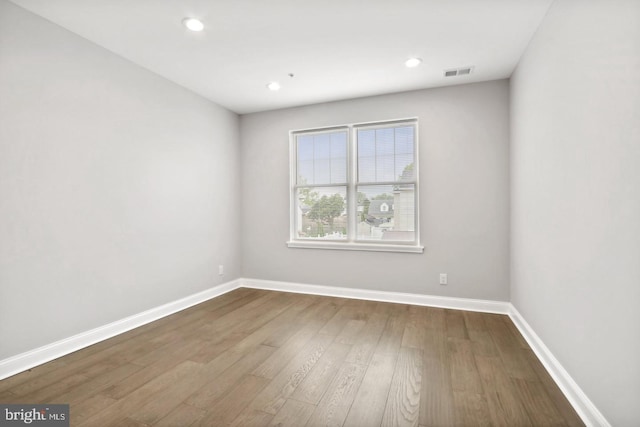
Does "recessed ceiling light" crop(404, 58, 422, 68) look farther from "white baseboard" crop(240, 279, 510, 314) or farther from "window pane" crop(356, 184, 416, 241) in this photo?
"white baseboard" crop(240, 279, 510, 314)

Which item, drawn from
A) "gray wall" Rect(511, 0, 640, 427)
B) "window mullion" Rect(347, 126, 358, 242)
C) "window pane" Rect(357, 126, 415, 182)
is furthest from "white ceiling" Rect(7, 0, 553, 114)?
"window mullion" Rect(347, 126, 358, 242)

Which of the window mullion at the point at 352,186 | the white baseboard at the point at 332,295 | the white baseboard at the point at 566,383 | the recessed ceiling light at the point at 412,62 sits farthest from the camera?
the window mullion at the point at 352,186

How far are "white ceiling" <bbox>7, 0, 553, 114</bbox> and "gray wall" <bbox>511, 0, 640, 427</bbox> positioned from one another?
1.42 feet

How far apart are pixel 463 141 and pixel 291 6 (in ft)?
7.94

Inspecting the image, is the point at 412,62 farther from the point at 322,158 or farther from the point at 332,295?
the point at 332,295

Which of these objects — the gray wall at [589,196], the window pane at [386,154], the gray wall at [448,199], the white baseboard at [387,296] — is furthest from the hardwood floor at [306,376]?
the window pane at [386,154]

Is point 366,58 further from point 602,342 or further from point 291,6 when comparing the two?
point 602,342

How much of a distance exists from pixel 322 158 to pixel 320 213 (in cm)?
79

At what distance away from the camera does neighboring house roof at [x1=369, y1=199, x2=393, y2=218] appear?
12.7 ft

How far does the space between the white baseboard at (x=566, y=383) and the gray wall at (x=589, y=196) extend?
5 centimetres

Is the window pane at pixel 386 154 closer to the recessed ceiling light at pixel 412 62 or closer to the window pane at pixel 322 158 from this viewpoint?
the window pane at pixel 322 158

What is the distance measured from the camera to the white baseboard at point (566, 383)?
1.55 metres

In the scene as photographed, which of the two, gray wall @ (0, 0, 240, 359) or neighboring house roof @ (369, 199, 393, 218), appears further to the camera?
neighboring house roof @ (369, 199, 393, 218)

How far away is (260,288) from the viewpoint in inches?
176
